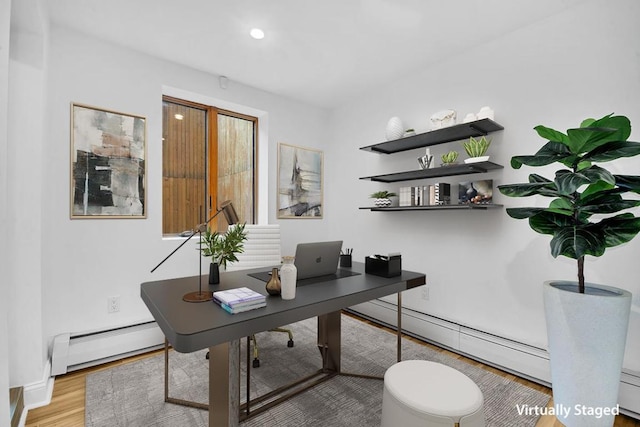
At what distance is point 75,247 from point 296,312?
2.08m

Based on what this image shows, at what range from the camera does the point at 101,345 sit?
2.30 m

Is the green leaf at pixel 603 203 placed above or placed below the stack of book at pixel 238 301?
above

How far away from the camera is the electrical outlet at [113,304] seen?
2.43 m

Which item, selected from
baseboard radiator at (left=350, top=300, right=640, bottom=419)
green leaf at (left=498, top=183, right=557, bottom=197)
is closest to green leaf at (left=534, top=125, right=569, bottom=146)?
green leaf at (left=498, top=183, right=557, bottom=197)

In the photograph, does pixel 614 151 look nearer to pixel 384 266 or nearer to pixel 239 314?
pixel 384 266

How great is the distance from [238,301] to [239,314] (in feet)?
0.17

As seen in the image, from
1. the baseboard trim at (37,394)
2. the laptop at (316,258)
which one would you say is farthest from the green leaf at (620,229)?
the baseboard trim at (37,394)

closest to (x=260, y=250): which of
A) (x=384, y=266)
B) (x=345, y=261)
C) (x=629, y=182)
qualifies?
(x=345, y=261)

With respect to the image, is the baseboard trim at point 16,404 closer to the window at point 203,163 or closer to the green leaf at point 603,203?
the window at point 203,163

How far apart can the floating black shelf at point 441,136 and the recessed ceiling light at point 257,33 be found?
143cm

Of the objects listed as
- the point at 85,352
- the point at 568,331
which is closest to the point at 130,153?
the point at 85,352

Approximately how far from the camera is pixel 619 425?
5.55ft

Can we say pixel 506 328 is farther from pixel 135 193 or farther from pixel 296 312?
pixel 135 193

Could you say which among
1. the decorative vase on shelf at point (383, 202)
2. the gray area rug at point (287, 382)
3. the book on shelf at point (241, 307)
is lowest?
the gray area rug at point (287, 382)
